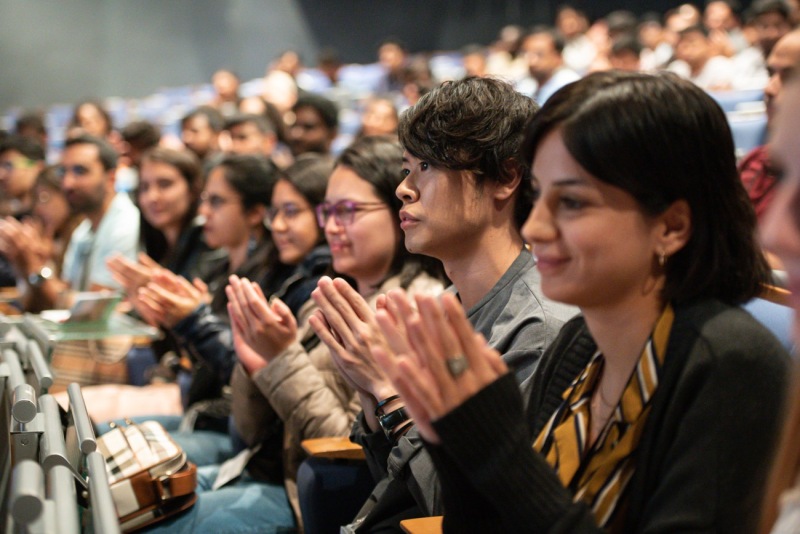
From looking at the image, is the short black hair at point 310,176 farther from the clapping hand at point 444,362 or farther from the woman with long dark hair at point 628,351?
the clapping hand at point 444,362

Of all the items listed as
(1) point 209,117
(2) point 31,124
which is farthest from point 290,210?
(2) point 31,124

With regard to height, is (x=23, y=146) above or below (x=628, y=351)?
above

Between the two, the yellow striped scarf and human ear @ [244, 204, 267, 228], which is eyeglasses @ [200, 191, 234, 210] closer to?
human ear @ [244, 204, 267, 228]

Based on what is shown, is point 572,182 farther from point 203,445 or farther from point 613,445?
point 203,445

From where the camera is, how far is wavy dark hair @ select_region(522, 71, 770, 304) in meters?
1.12

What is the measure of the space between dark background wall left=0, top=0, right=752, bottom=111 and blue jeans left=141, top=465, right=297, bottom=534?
10.7 metres

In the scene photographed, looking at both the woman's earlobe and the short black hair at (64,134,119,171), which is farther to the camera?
the short black hair at (64,134,119,171)

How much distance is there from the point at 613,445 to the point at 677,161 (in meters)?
0.37

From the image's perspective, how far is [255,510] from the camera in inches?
81.2

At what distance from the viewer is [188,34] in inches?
503

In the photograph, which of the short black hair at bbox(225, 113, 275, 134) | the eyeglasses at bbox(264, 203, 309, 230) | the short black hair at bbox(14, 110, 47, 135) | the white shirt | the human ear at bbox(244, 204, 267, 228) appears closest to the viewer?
the eyeglasses at bbox(264, 203, 309, 230)

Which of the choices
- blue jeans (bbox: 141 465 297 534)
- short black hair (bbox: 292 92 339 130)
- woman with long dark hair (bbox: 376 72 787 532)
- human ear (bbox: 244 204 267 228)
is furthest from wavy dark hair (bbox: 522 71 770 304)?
short black hair (bbox: 292 92 339 130)

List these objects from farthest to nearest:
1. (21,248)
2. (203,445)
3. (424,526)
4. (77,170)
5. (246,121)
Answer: (246,121), (77,170), (21,248), (203,445), (424,526)

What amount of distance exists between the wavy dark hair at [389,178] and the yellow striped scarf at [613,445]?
3.41 feet
